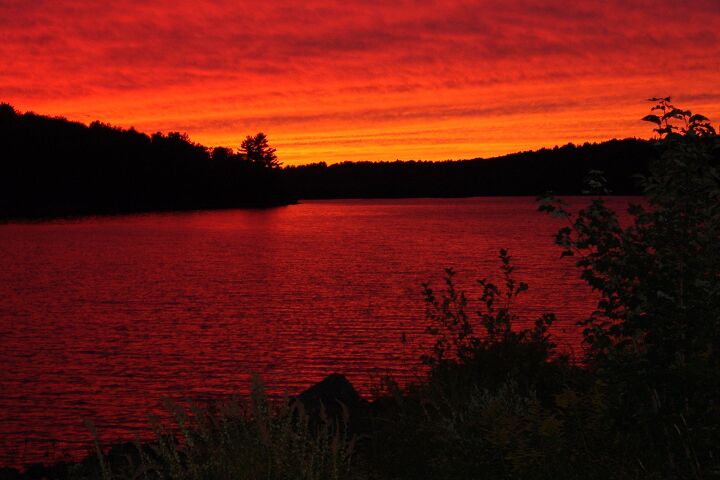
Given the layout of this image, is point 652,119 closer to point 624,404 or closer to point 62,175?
point 624,404

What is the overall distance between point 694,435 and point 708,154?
103 inches

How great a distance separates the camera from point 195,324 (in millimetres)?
28891

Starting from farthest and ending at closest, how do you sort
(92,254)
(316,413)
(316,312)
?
(92,254), (316,312), (316,413)

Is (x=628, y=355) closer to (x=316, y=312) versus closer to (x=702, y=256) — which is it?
(x=702, y=256)

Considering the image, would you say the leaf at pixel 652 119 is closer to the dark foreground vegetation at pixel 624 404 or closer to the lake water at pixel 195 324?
the dark foreground vegetation at pixel 624 404

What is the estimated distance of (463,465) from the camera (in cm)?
729

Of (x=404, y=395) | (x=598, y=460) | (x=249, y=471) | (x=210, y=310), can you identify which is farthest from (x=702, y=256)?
(x=210, y=310)

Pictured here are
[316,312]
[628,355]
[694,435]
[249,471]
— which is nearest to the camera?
[249,471]

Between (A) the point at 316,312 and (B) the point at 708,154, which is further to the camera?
(A) the point at 316,312

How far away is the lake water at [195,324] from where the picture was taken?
57.4 ft

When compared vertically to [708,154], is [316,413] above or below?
below

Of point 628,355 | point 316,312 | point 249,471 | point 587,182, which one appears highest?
point 587,182

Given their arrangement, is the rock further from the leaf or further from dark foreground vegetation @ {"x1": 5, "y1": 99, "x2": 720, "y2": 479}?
the leaf

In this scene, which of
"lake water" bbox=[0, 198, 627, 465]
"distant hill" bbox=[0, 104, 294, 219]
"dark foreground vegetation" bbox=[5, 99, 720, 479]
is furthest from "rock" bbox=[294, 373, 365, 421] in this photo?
"distant hill" bbox=[0, 104, 294, 219]
